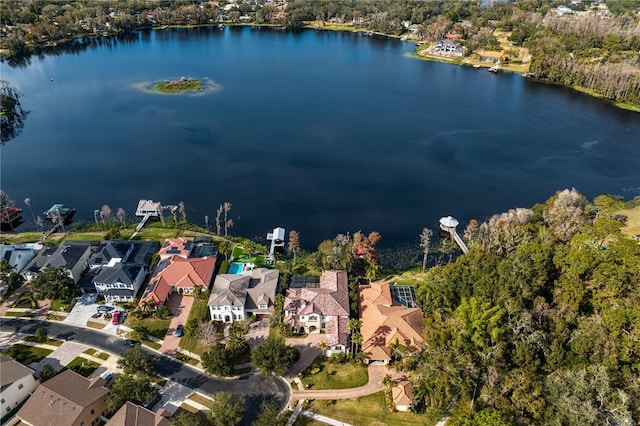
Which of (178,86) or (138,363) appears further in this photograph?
(178,86)

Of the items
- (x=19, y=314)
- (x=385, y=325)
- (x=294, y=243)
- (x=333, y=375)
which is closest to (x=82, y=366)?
(x=19, y=314)

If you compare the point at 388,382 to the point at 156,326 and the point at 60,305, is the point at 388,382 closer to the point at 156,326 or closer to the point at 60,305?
the point at 156,326

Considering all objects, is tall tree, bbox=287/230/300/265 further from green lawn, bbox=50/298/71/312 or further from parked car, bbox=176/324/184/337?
green lawn, bbox=50/298/71/312

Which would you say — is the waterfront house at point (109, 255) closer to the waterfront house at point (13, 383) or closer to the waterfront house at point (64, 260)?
the waterfront house at point (64, 260)

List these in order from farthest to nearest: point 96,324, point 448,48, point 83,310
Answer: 1. point 448,48
2. point 83,310
3. point 96,324

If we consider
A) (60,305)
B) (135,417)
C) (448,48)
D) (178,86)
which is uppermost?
(448,48)

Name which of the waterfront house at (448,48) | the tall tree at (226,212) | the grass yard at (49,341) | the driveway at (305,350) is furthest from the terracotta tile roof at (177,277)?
the waterfront house at (448,48)

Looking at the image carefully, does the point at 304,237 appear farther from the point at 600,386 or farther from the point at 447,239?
the point at 600,386
